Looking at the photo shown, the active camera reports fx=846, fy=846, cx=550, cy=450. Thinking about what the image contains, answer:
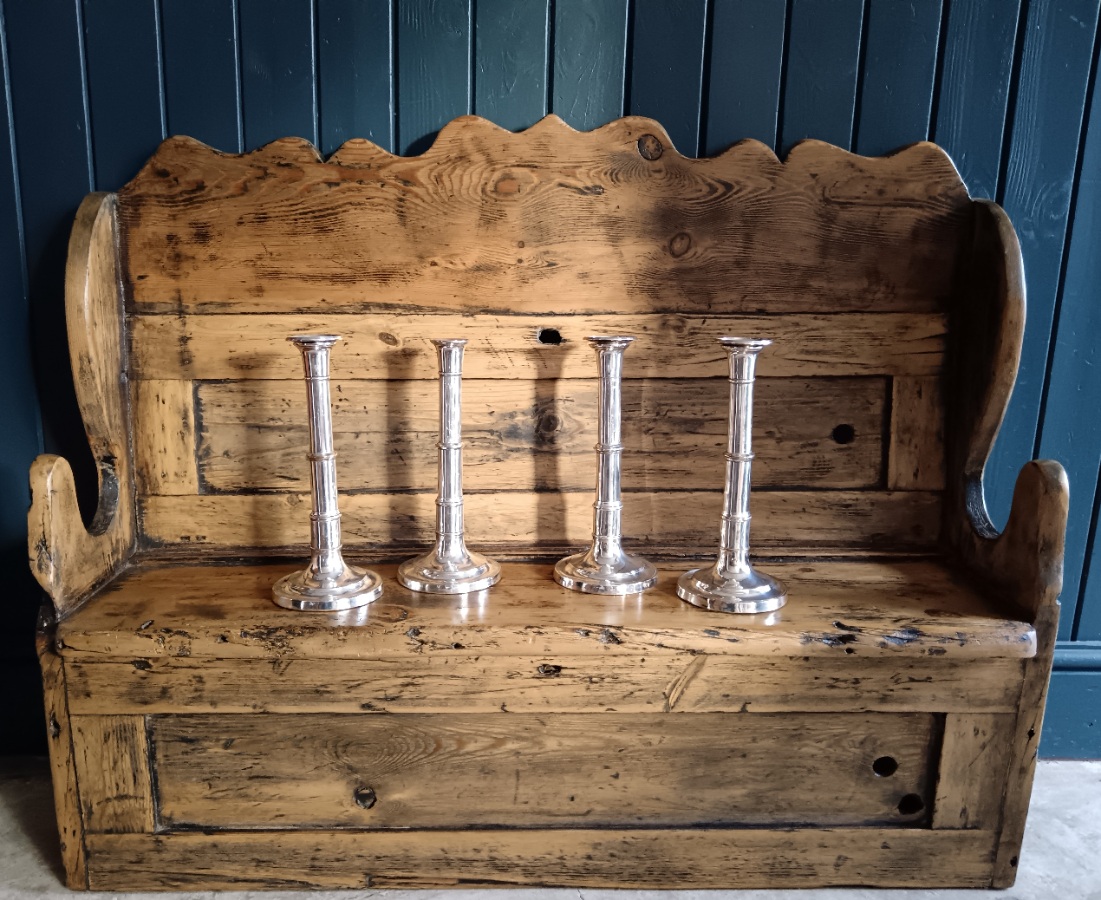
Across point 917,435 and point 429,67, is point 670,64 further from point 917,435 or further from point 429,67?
point 917,435

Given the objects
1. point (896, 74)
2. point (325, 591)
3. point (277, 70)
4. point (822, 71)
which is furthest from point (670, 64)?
point (325, 591)

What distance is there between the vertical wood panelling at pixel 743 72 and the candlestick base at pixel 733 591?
73 cm

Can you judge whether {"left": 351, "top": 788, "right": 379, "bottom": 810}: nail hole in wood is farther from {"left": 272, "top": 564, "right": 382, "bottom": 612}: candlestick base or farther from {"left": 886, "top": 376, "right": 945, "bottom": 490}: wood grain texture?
{"left": 886, "top": 376, "right": 945, "bottom": 490}: wood grain texture

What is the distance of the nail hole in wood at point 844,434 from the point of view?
4.96 feet

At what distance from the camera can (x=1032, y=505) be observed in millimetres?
1230

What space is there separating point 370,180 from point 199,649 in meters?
0.80

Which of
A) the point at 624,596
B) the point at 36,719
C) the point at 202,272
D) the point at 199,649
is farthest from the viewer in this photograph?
the point at 36,719

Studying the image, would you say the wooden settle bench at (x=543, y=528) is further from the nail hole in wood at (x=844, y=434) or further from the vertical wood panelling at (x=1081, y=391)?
the vertical wood panelling at (x=1081, y=391)

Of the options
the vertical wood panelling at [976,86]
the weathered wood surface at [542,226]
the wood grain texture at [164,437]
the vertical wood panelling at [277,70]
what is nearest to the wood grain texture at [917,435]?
the weathered wood surface at [542,226]

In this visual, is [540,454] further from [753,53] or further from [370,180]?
[753,53]

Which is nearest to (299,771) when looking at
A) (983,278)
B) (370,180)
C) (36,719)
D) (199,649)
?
(199,649)

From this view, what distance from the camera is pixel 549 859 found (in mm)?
1293

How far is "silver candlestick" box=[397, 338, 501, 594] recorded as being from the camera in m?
1.35

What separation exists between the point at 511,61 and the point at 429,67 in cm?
14
